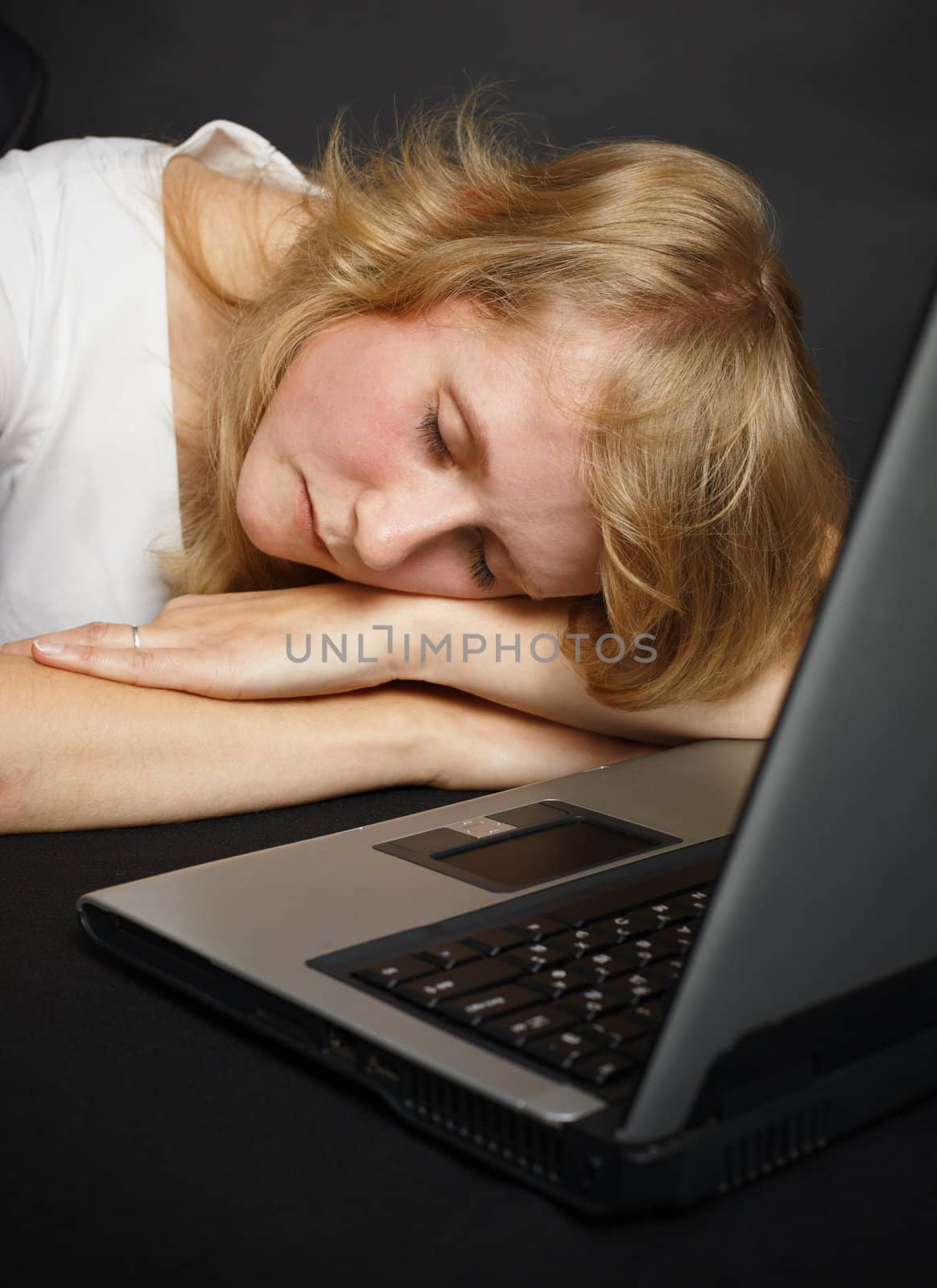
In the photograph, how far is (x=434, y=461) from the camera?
106cm

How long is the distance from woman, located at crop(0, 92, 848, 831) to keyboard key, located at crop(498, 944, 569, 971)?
0.38 meters

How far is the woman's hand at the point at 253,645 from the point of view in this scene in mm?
973

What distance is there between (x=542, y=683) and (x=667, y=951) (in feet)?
1.59

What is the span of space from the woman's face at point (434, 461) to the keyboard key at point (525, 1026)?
0.56m

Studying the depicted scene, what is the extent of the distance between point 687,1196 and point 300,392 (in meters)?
0.87

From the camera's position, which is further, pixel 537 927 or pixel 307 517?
pixel 307 517

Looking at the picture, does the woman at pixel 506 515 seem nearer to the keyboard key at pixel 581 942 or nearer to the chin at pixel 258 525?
the chin at pixel 258 525

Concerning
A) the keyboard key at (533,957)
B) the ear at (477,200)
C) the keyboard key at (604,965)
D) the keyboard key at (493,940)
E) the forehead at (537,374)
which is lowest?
the keyboard key at (493,940)

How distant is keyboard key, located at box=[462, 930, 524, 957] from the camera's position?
23.1 inches

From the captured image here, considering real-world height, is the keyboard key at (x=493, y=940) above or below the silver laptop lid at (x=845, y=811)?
below

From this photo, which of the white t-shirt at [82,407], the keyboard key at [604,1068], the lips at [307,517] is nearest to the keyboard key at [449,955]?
the keyboard key at [604,1068]

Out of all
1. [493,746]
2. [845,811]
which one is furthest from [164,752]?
[845,811]

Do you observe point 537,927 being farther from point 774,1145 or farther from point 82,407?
point 82,407

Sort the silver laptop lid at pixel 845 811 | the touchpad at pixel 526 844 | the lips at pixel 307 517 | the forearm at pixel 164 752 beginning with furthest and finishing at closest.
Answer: the lips at pixel 307 517, the forearm at pixel 164 752, the touchpad at pixel 526 844, the silver laptop lid at pixel 845 811
